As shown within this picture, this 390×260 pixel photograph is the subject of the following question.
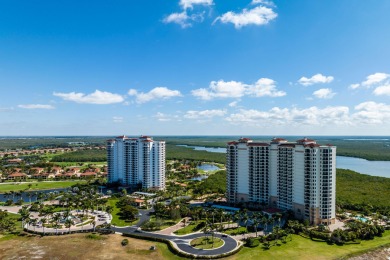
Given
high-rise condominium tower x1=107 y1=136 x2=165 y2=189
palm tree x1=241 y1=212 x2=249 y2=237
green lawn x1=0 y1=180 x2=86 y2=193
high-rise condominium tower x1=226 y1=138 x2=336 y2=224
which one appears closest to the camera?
palm tree x1=241 y1=212 x2=249 y2=237

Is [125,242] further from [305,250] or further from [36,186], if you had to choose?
[36,186]

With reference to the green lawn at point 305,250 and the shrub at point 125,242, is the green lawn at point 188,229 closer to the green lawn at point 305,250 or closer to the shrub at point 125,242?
the shrub at point 125,242

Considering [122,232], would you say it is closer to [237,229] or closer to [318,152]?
[237,229]

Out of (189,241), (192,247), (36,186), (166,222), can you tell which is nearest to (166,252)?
(192,247)

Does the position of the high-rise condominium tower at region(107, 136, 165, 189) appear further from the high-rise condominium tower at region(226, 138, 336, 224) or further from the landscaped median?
the landscaped median

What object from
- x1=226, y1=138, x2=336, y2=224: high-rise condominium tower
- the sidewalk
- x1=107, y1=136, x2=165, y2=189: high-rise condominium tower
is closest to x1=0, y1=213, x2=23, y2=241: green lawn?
the sidewalk
